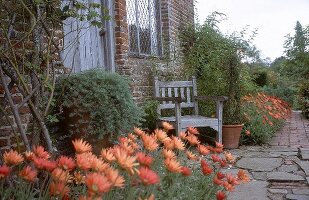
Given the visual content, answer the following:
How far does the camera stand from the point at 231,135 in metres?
5.09

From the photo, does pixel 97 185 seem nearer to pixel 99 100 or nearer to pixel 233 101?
pixel 99 100

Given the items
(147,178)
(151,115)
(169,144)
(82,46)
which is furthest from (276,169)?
(147,178)

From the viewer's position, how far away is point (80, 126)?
11.1ft

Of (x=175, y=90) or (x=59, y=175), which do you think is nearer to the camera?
(x=59, y=175)

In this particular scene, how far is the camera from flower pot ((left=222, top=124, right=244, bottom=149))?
5070 mm

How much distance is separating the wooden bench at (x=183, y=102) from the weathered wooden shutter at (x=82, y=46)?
3.34 feet

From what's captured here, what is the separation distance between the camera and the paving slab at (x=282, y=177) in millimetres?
3336

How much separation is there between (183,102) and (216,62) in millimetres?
1441

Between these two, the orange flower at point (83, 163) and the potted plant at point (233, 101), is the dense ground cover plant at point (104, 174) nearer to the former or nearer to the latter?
the orange flower at point (83, 163)

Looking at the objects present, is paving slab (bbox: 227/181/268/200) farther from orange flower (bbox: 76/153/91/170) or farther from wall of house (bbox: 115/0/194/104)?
wall of house (bbox: 115/0/194/104)

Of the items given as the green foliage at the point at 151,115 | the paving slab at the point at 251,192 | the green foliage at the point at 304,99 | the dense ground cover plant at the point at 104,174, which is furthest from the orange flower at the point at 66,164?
the green foliage at the point at 304,99

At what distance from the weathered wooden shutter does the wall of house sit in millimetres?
316

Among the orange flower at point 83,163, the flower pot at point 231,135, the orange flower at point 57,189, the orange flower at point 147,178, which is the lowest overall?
the flower pot at point 231,135

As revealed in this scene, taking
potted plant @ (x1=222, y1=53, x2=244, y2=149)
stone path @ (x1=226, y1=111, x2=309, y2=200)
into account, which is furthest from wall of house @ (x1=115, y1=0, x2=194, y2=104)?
stone path @ (x1=226, y1=111, x2=309, y2=200)
